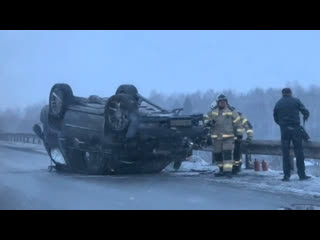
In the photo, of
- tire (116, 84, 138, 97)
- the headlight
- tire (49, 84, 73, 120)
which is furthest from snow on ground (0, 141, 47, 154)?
tire (116, 84, 138, 97)

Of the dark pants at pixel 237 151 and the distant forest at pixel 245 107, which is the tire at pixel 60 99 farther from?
the dark pants at pixel 237 151

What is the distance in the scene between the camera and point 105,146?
11.7 metres

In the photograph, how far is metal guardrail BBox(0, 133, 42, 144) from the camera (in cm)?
3002

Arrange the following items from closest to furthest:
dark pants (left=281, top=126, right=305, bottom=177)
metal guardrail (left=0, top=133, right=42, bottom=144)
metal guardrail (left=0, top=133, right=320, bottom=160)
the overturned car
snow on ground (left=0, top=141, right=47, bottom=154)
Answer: dark pants (left=281, top=126, right=305, bottom=177)
metal guardrail (left=0, top=133, right=320, bottom=160)
the overturned car
snow on ground (left=0, top=141, right=47, bottom=154)
metal guardrail (left=0, top=133, right=42, bottom=144)

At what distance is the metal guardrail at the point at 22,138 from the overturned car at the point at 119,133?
16.7 metres

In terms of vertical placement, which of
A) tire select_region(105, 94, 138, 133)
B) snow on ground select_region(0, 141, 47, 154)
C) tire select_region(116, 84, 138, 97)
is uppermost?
tire select_region(116, 84, 138, 97)

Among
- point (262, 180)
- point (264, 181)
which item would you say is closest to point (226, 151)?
point (262, 180)

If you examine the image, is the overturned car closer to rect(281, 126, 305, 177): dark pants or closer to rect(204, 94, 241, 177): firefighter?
rect(204, 94, 241, 177): firefighter

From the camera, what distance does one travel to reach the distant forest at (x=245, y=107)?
2027cm
